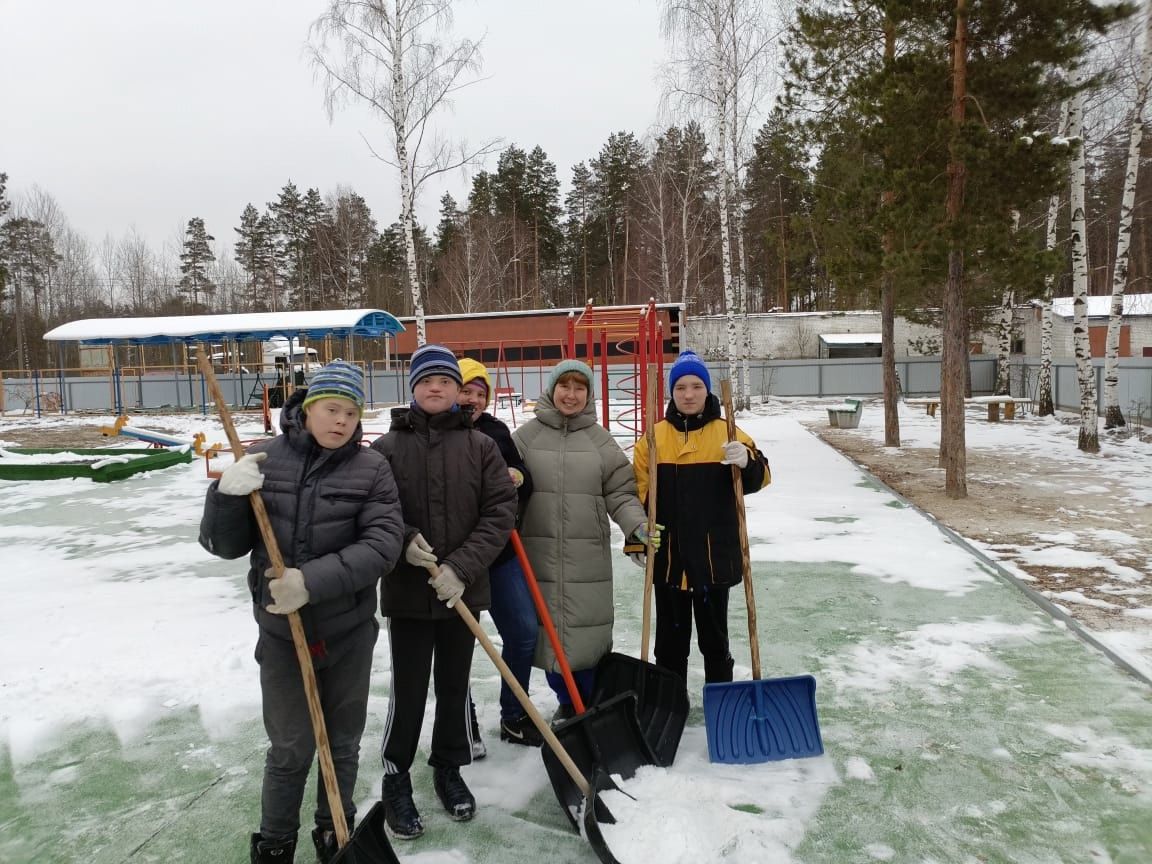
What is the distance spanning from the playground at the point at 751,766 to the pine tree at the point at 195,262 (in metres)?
48.2

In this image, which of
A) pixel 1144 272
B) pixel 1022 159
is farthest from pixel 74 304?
pixel 1144 272

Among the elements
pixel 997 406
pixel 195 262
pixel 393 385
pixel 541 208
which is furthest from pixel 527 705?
pixel 195 262

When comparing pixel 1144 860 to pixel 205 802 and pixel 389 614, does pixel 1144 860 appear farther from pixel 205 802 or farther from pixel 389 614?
pixel 205 802

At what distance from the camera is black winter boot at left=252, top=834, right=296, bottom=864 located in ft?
6.88

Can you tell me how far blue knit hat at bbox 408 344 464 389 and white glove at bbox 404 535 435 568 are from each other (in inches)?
19.4

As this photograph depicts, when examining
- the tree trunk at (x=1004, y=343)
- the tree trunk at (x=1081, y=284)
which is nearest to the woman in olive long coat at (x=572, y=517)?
the tree trunk at (x=1081, y=284)

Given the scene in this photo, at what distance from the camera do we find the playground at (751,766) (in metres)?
2.33

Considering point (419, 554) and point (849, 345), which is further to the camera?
point (849, 345)

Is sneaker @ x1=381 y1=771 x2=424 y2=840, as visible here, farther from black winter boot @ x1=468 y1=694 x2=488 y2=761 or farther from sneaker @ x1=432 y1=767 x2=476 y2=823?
black winter boot @ x1=468 y1=694 x2=488 y2=761

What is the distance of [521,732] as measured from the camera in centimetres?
293

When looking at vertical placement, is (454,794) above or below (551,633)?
below

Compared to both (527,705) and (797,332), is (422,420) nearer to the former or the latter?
(527,705)

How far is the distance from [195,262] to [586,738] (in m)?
53.1

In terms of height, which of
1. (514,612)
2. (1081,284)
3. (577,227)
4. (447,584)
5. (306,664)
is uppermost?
(577,227)
